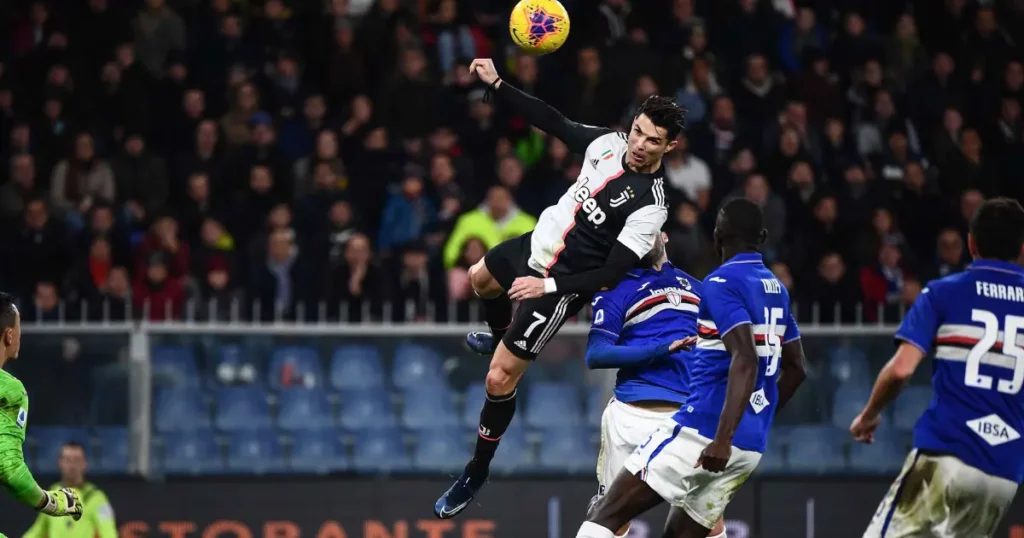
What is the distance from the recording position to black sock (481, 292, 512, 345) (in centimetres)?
888

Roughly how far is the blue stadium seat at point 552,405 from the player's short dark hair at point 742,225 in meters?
5.11

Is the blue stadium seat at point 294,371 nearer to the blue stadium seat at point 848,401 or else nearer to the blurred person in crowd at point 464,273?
the blurred person in crowd at point 464,273

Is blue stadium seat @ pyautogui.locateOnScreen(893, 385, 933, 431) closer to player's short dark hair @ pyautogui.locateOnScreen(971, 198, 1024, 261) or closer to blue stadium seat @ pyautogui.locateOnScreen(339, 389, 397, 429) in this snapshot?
blue stadium seat @ pyautogui.locateOnScreen(339, 389, 397, 429)

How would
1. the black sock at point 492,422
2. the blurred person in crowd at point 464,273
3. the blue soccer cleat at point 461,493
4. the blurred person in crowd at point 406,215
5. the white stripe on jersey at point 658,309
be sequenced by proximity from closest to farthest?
the white stripe on jersey at point 658,309 < the black sock at point 492,422 < the blue soccer cleat at point 461,493 < the blurred person in crowd at point 464,273 < the blurred person in crowd at point 406,215

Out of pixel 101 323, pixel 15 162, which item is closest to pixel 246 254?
pixel 101 323

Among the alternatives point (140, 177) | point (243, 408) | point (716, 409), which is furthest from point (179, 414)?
point (716, 409)

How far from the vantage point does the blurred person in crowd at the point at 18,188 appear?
46.9 ft

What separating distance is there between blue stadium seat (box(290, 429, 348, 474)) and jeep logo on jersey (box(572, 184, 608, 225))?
442cm

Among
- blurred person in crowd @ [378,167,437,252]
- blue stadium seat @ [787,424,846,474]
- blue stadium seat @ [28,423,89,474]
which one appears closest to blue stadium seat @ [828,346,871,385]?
blue stadium seat @ [787,424,846,474]

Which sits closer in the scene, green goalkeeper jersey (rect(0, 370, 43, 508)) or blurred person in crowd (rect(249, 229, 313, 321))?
green goalkeeper jersey (rect(0, 370, 43, 508))

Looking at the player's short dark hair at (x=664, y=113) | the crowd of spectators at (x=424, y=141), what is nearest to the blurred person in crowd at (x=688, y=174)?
the crowd of spectators at (x=424, y=141)

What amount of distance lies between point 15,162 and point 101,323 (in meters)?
3.07

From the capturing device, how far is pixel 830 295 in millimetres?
12680

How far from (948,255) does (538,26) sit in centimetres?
652
